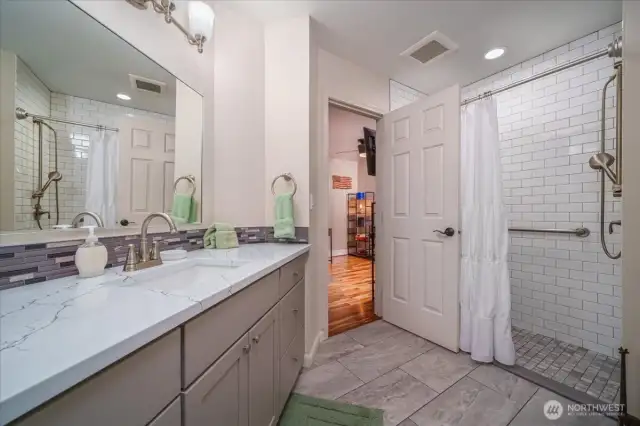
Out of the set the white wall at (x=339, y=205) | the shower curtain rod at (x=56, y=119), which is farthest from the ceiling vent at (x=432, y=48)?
the white wall at (x=339, y=205)

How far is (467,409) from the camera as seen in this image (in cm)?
132

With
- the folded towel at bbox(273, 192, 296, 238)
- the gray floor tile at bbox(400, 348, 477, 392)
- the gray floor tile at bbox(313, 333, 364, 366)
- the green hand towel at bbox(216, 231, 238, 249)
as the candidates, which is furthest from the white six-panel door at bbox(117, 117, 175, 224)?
the gray floor tile at bbox(400, 348, 477, 392)

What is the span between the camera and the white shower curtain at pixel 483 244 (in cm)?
168

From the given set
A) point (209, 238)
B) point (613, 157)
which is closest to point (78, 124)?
point (209, 238)

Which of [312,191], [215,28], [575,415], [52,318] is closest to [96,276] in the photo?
[52,318]

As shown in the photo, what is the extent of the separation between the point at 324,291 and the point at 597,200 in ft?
6.99

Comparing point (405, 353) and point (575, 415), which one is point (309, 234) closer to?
point (405, 353)

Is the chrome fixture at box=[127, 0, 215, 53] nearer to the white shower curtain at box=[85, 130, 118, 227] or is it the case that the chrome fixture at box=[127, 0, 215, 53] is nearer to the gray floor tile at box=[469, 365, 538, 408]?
the white shower curtain at box=[85, 130, 118, 227]

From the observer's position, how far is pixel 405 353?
1853 mm

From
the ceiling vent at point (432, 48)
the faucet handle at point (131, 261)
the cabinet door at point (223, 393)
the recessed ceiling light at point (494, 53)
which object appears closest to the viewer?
the cabinet door at point (223, 393)

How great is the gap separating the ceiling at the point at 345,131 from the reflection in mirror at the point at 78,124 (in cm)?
214

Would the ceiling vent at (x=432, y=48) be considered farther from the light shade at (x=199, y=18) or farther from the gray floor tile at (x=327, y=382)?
the gray floor tile at (x=327, y=382)

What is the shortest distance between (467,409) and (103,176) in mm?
2081

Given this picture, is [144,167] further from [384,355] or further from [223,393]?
[384,355]
